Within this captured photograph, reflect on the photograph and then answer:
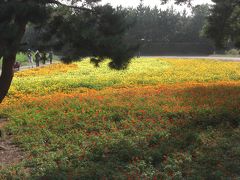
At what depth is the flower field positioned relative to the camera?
23.9 feet

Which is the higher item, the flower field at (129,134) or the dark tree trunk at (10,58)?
the dark tree trunk at (10,58)

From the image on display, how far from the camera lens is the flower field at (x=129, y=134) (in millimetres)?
7285

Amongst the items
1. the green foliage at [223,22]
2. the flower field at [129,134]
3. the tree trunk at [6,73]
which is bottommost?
the flower field at [129,134]

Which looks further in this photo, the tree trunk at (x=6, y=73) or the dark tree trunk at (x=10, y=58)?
the tree trunk at (x=6, y=73)

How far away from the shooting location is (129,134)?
9.32 m

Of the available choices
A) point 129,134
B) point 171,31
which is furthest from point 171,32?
point 129,134

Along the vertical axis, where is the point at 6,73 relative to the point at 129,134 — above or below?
above

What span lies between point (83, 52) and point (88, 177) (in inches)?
88.9

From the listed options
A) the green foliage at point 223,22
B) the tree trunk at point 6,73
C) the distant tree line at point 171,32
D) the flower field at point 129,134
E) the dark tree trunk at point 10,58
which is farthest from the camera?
the distant tree line at point 171,32

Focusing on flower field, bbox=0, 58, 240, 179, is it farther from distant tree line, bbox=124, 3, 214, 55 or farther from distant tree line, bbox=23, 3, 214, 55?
distant tree line, bbox=124, 3, 214, 55

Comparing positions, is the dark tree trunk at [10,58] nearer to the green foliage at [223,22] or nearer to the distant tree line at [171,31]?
the green foliage at [223,22]

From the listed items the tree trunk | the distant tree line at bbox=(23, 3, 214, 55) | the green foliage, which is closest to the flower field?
the tree trunk

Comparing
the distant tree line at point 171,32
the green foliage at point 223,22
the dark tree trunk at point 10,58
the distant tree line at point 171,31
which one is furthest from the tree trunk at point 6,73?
the distant tree line at point 171,31

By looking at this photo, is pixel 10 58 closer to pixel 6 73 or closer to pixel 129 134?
pixel 6 73
